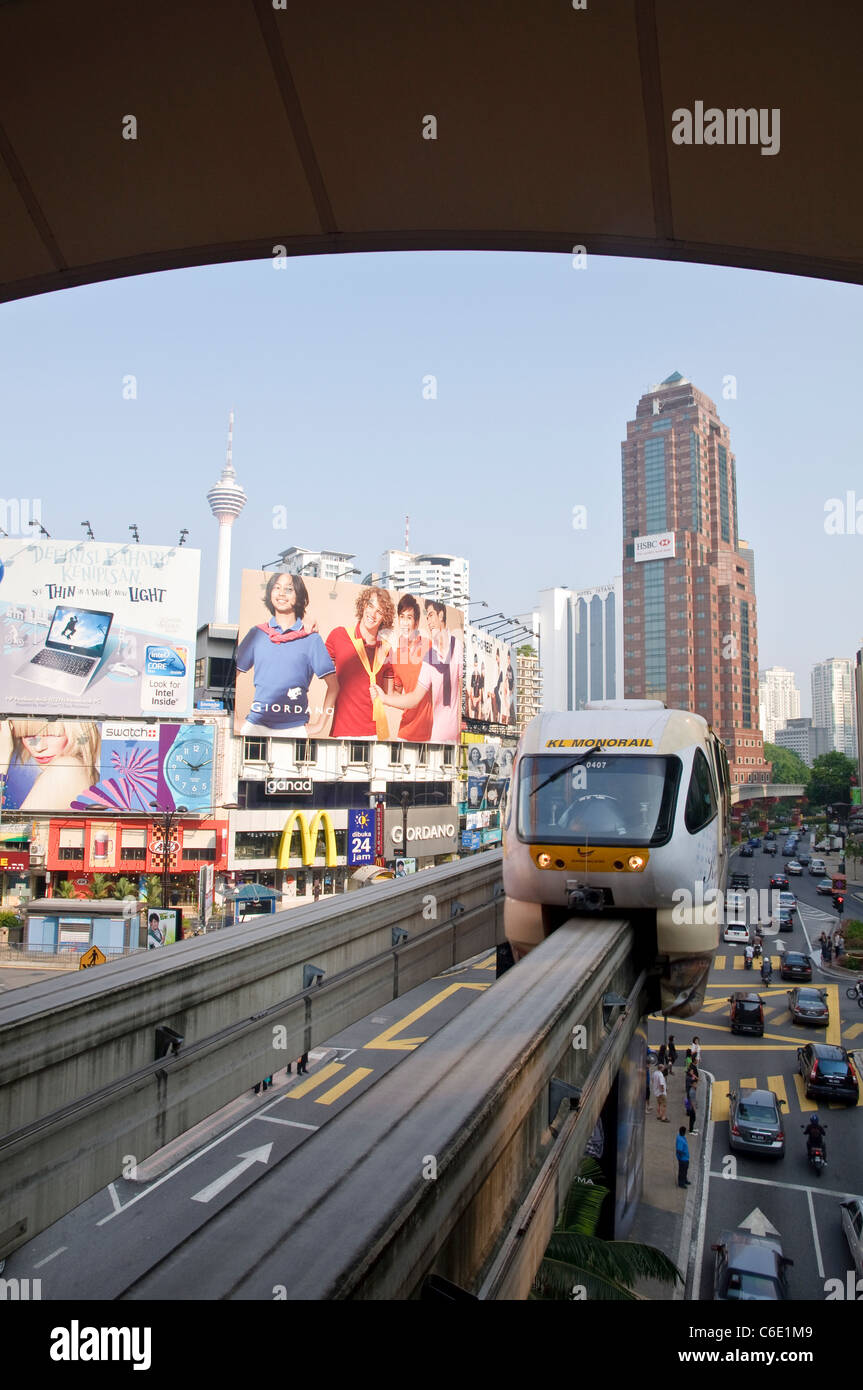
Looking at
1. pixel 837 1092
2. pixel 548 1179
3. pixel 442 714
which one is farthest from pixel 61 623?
pixel 548 1179

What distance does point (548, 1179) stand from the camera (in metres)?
4.32

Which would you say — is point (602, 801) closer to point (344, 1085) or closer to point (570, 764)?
point (570, 764)

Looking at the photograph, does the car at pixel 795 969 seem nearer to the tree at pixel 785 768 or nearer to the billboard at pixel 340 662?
the billboard at pixel 340 662

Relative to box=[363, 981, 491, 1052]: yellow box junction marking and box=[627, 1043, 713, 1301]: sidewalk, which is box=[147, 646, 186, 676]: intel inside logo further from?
box=[627, 1043, 713, 1301]: sidewalk

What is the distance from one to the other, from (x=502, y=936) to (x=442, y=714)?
41.4 m

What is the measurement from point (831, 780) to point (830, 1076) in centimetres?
7158

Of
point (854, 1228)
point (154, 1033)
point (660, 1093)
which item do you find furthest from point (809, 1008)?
point (154, 1033)

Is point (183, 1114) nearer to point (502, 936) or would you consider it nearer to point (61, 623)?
point (502, 936)

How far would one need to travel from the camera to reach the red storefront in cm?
3859

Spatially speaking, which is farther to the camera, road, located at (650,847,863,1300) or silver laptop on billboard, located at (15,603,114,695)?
silver laptop on billboard, located at (15,603,114,695)

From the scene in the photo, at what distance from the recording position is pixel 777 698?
167 m

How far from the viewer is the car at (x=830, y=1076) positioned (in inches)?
669

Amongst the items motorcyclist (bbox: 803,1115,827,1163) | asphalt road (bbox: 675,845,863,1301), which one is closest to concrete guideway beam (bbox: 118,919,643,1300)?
asphalt road (bbox: 675,845,863,1301)

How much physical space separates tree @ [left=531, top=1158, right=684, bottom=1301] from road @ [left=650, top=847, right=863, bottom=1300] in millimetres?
2015
